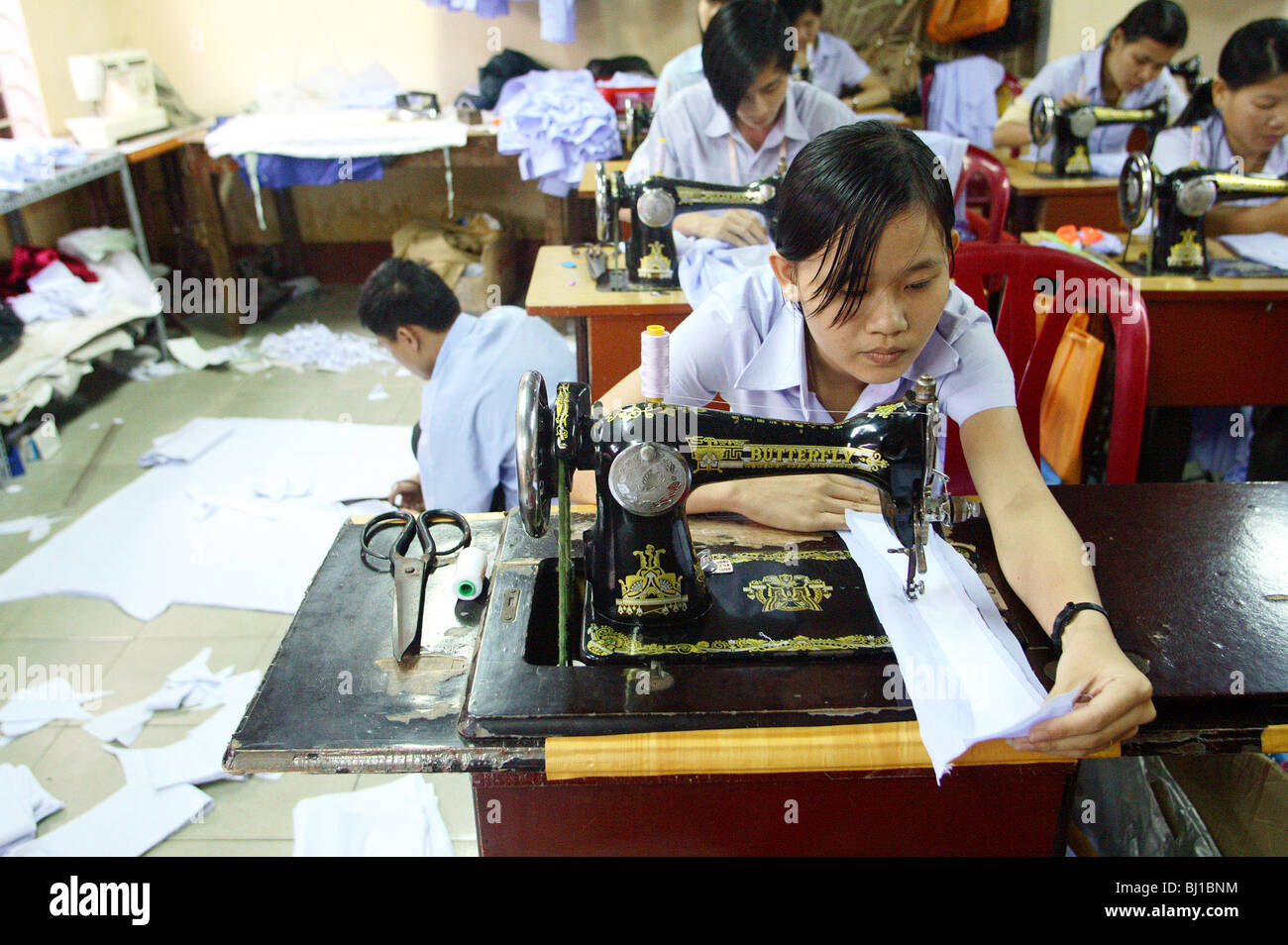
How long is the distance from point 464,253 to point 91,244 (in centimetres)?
173

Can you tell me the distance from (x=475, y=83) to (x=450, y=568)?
190 inches

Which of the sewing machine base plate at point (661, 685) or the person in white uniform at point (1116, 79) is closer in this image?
the sewing machine base plate at point (661, 685)

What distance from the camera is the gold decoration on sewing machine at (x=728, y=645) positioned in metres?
1.16

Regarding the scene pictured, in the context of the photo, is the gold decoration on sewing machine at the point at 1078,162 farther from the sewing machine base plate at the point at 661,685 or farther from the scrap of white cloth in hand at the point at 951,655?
the sewing machine base plate at the point at 661,685

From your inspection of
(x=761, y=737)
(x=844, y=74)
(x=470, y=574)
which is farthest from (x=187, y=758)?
(x=844, y=74)

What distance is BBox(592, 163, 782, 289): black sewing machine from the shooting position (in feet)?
7.75

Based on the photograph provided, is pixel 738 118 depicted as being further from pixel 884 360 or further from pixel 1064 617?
pixel 1064 617

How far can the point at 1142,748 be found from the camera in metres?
1.07

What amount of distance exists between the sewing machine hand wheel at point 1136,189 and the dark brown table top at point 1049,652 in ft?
4.88

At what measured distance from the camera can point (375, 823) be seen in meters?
2.02

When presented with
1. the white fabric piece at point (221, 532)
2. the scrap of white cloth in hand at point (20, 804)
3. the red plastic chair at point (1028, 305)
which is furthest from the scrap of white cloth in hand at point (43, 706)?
the red plastic chair at point (1028, 305)

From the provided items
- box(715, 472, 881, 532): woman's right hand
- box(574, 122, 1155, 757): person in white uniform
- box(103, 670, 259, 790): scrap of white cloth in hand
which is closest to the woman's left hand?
box(574, 122, 1155, 757): person in white uniform
